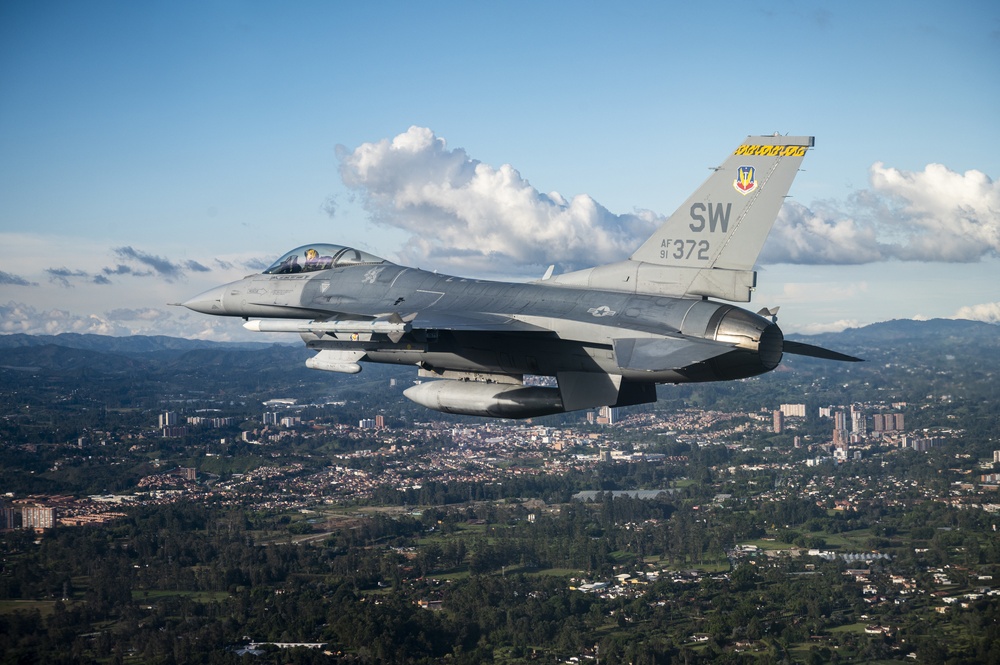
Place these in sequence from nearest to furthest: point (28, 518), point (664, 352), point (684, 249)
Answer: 1. point (664, 352)
2. point (684, 249)
3. point (28, 518)

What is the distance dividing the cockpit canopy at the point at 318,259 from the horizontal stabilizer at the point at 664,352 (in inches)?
356

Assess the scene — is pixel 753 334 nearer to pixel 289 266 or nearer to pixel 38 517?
pixel 289 266

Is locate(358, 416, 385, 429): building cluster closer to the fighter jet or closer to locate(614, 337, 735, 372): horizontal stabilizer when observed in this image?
the fighter jet

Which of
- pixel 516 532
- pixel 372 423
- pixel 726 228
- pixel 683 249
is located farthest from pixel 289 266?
pixel 372 423

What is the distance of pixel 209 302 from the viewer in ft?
89.4

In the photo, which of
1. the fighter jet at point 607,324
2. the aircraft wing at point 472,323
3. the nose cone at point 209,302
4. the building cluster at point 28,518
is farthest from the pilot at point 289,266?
the building cluster at point 28,518

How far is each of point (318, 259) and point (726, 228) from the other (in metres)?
11.3

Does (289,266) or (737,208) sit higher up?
(737,208)

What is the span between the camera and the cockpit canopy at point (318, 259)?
1038 inches

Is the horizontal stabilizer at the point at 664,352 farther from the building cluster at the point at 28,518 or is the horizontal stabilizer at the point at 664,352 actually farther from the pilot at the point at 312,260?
the building cluster at the point at 28,518

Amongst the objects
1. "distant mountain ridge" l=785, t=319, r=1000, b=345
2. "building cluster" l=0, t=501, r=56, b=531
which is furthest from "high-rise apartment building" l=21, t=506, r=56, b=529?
"distant mountain ridge" l=785, t=319, r=1000, b=345

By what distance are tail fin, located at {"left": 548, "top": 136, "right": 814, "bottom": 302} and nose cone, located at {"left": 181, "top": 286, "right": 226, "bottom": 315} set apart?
11518 mm

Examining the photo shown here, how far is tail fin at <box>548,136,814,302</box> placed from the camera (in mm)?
20625

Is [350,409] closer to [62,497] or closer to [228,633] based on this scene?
[62,497]
